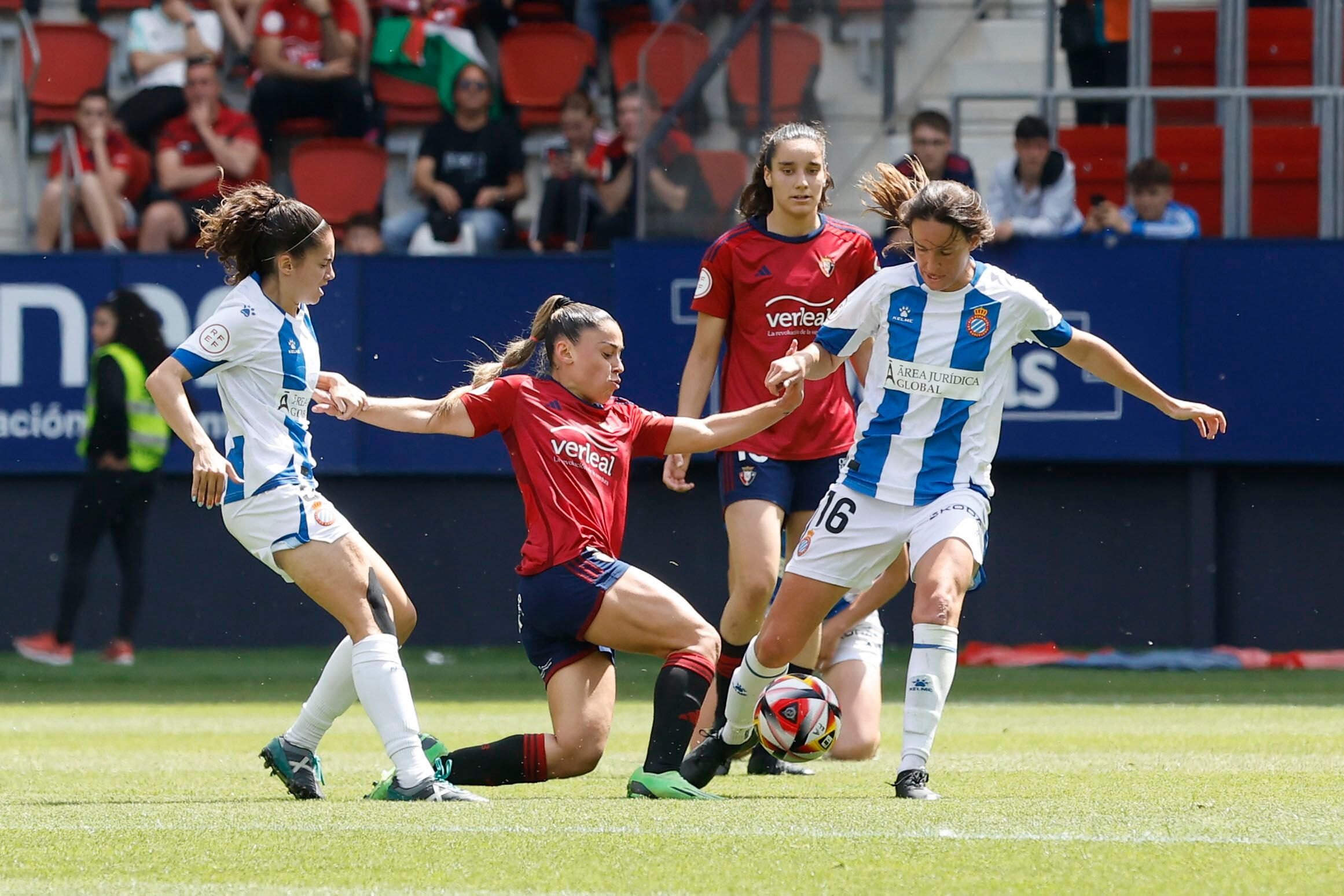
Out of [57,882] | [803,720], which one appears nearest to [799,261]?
[803,720]

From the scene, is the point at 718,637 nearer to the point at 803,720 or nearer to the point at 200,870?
the point at 803,720

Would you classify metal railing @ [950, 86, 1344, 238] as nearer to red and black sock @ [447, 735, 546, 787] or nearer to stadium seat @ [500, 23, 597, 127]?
stadium seat @ [500, 23, 597, 127]

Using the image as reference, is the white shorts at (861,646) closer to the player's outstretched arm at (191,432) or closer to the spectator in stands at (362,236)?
the player's outstretched arm at (191,432)

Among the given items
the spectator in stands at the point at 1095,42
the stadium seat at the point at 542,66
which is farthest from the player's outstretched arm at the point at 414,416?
the stadium seat at the point at 542,66

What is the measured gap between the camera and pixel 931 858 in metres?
4.37

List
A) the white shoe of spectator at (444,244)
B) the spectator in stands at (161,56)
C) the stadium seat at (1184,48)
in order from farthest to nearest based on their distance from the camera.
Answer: the spectator in stands at (161,56), the white shoe of spectator at (444,244), the stadium seat at (1184,48)

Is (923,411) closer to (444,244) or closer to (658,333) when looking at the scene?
(658,333)

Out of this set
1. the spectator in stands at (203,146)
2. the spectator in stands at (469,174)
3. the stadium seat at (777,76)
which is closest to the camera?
the stadium seat at (777,76)

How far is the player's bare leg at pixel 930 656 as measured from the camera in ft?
18.3

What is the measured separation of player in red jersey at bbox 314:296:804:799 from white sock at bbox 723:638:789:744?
0.80 feet

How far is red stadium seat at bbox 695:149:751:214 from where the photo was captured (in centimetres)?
1160

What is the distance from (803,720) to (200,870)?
212cm

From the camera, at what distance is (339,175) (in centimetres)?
1405

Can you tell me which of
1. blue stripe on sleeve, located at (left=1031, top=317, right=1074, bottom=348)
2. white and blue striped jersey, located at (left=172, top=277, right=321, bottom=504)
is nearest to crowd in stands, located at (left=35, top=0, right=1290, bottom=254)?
blue stripe on sleeve, located at (left=1031, top=317, right=1074, bottom=348)
